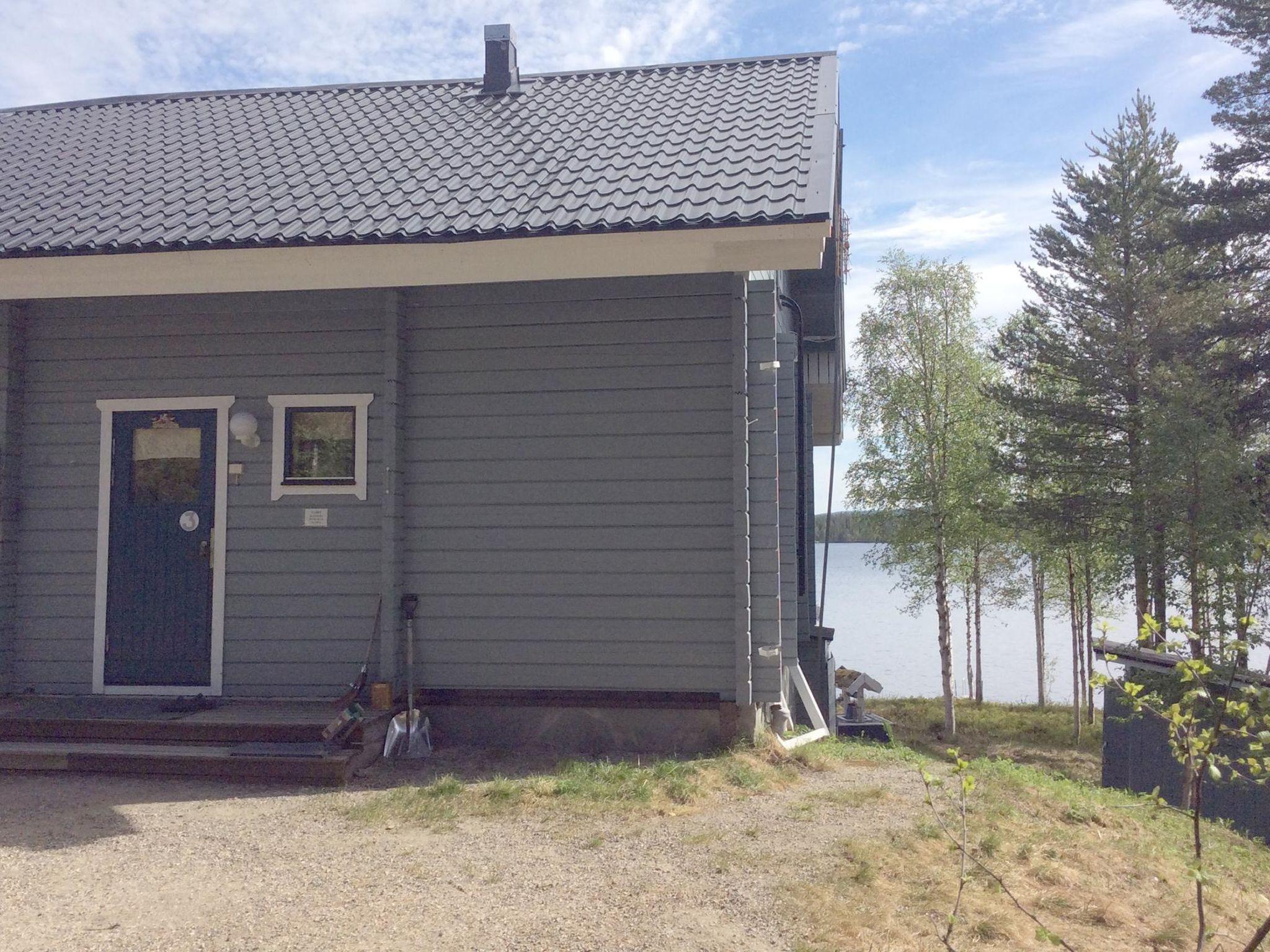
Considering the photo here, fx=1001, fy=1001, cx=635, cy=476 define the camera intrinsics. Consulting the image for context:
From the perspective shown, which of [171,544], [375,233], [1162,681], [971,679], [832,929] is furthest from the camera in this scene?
[971,679]

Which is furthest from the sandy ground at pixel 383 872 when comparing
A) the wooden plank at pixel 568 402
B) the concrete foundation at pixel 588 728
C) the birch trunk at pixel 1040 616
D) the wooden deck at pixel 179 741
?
the birch trunk at pixel 1040 616

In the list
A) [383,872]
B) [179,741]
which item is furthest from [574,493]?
[383,872]

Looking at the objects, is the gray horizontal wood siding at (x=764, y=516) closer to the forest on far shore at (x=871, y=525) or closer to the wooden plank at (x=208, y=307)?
the wooden plank at (x=208, y=307)

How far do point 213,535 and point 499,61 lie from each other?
4671 millimetres

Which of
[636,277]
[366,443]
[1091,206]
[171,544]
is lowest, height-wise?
[171,544]

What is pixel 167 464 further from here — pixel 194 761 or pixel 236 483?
pixel 194 761

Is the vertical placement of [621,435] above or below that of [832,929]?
above

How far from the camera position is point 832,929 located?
3.43 m

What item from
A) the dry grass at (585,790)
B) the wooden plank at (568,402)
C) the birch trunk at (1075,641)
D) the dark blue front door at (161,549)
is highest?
the wooden plank at (568,402)

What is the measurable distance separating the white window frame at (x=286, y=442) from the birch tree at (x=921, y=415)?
659 inches

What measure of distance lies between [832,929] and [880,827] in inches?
50.6

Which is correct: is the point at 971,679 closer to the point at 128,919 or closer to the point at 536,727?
the point at 536,727

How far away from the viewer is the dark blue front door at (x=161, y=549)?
663 cm

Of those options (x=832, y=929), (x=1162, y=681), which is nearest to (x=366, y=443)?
(x=832, y=929)
